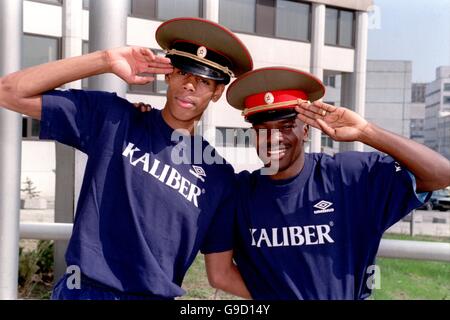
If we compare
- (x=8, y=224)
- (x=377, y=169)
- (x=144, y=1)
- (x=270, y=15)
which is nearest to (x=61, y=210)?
(x=8, y=224)

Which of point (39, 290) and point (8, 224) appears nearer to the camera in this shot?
point (8, 224)

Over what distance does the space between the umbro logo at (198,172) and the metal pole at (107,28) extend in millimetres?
664

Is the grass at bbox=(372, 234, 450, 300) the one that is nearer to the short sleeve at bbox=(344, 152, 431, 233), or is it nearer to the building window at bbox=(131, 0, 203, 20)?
the building window at bbox=(131, 0, 203, 20)

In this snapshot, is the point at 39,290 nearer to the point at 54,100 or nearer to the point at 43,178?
the point at 54,100

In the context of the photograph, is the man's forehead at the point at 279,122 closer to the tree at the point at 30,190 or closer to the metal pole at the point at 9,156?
the metal pole at the point at 9,156

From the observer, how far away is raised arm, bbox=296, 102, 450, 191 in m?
1.89

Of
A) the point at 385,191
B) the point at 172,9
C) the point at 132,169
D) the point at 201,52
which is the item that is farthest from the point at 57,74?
the point at 172,9

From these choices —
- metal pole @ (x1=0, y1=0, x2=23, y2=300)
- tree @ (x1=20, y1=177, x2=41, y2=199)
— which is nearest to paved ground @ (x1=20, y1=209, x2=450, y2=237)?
tree @ (x1=20, y1=177, x2=41, y2=199)

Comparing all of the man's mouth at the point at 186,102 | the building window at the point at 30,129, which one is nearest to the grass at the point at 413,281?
the man's mouth at the point at 186,102

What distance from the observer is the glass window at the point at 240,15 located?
19.4 ft

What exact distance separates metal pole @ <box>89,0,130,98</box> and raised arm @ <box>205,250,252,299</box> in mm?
885

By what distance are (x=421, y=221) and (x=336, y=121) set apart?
12.3 metres

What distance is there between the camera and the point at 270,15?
7016mm

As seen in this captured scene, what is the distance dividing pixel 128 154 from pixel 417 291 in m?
5.49
